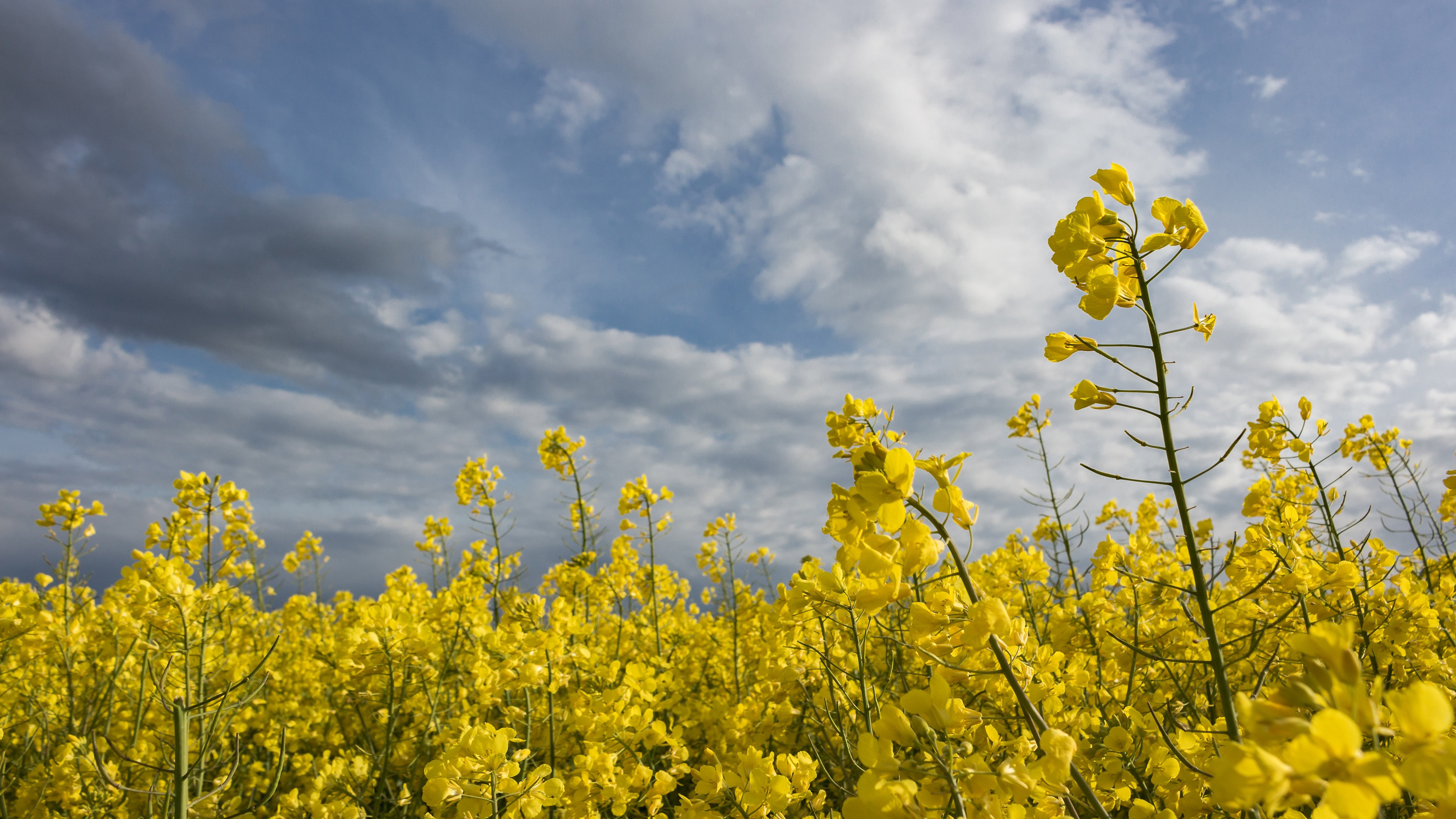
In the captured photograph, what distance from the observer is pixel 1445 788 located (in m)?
0.67

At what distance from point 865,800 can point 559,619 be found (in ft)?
9.19

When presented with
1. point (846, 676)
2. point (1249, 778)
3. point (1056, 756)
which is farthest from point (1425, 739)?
point (846, 676)

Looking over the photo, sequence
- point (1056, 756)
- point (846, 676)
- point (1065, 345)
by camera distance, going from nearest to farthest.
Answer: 1. point (1056, 756)
2. point (1065, 345)
3. point (846, 676)

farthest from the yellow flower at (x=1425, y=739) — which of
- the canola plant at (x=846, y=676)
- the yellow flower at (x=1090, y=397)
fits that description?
the yellow flower at (x=1090, y=397)

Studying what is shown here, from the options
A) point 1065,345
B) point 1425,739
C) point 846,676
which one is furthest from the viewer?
point 846,676

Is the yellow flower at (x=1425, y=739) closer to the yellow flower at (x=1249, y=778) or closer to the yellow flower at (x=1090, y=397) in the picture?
the yellow flower at (x=1249, y=778)

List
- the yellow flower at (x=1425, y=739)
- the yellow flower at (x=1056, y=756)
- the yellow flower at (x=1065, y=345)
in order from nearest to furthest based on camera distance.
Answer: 1. the yellow flower at (x=1425, y=739)
2. the yellow flower at (x=1056, y=756)
3. the yellow flower at (x=1065, y=345)

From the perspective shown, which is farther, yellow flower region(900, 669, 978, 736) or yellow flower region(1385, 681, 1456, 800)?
yellow flower region(900, 669, 978, 736)

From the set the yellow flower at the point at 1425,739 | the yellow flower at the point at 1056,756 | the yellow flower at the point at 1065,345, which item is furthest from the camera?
the yellow flower at the point at 1065,345

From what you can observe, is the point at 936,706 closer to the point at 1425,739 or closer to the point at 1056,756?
the point at 1056,756

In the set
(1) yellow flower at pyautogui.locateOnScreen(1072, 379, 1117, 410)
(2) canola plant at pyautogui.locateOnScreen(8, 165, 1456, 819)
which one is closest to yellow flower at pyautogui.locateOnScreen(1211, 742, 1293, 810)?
(2) canola plant at pyautogui.locateOnScreen(8, 165, 1456, 819)

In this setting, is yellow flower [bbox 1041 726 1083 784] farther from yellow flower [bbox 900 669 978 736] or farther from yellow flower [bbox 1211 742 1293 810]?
yellow flower [bbox 1211 742 1293 810]

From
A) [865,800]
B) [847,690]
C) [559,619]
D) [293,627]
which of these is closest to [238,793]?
[559,619]

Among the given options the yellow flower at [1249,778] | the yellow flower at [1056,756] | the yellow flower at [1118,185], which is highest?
the yellow flower at [1118,185]
